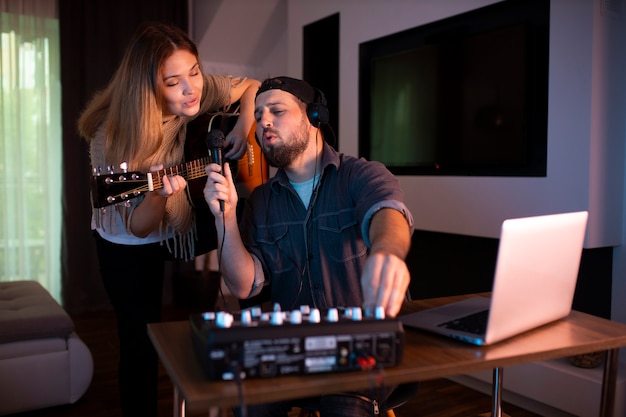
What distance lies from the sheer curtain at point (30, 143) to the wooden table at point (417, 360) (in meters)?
3.55

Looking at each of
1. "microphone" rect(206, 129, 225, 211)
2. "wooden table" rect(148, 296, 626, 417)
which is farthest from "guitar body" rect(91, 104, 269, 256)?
"wooden table" rect(148, 296, 626, 417)

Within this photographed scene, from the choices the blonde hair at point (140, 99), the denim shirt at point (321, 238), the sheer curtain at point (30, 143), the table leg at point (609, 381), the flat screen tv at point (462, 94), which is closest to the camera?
the table leg at point (609, 381)

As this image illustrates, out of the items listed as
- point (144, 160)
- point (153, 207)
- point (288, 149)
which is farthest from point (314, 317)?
point (144, 160)

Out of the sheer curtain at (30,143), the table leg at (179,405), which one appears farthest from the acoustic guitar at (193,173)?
the sheer curtain at (30,143)

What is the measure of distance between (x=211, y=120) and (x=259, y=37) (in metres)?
3.11

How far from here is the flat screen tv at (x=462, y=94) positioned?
8.73 ft

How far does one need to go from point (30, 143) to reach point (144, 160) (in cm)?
292

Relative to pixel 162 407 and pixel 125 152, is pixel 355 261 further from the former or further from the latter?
pixel 162 407

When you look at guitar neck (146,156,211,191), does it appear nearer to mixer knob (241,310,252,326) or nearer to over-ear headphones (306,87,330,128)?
over-ear headphones (306,87,330,128)

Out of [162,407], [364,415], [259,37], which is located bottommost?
[162,407]

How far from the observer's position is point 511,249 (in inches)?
39.2

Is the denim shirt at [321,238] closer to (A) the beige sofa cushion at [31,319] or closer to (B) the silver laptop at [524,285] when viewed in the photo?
(B) the silver laptop at [524,285]

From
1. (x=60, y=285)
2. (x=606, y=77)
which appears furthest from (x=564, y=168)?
(x=60, y=285)

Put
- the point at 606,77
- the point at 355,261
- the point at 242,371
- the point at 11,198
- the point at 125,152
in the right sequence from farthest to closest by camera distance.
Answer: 1. the point at 11,198
2. the point at 606,77
3. the point at 125,152
4. the point at 355,261
5. the point at 242,371
